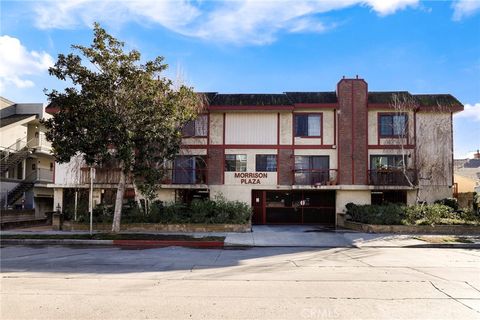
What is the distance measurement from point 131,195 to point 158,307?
2329cm

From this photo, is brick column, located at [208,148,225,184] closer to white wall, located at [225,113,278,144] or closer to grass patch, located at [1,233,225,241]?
white wall, located at [225,113,278,144]

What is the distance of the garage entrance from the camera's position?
30062mm

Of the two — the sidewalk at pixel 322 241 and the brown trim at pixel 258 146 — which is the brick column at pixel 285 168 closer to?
the brown trim at pixel 258 146

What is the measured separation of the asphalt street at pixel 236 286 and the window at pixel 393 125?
15.0 m

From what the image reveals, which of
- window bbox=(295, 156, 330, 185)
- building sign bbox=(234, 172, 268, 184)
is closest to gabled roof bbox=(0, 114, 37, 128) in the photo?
building sign bbox=(234, 172, 268, 184)

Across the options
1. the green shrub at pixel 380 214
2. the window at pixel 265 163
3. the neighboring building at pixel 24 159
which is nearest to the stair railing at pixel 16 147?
the neighboring building at pixel 24 159

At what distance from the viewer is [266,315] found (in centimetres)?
676

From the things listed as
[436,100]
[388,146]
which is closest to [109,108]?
[388,146]

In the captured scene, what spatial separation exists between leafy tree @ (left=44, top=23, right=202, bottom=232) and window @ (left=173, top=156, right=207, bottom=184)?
24.9 feet

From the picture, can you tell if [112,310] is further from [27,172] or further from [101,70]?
[27,172]

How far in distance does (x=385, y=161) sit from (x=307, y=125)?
5617 millimetres

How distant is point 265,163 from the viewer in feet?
96.7

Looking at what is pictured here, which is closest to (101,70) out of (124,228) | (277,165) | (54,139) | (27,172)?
(54,139)

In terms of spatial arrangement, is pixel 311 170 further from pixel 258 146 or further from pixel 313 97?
pixel 313 97
